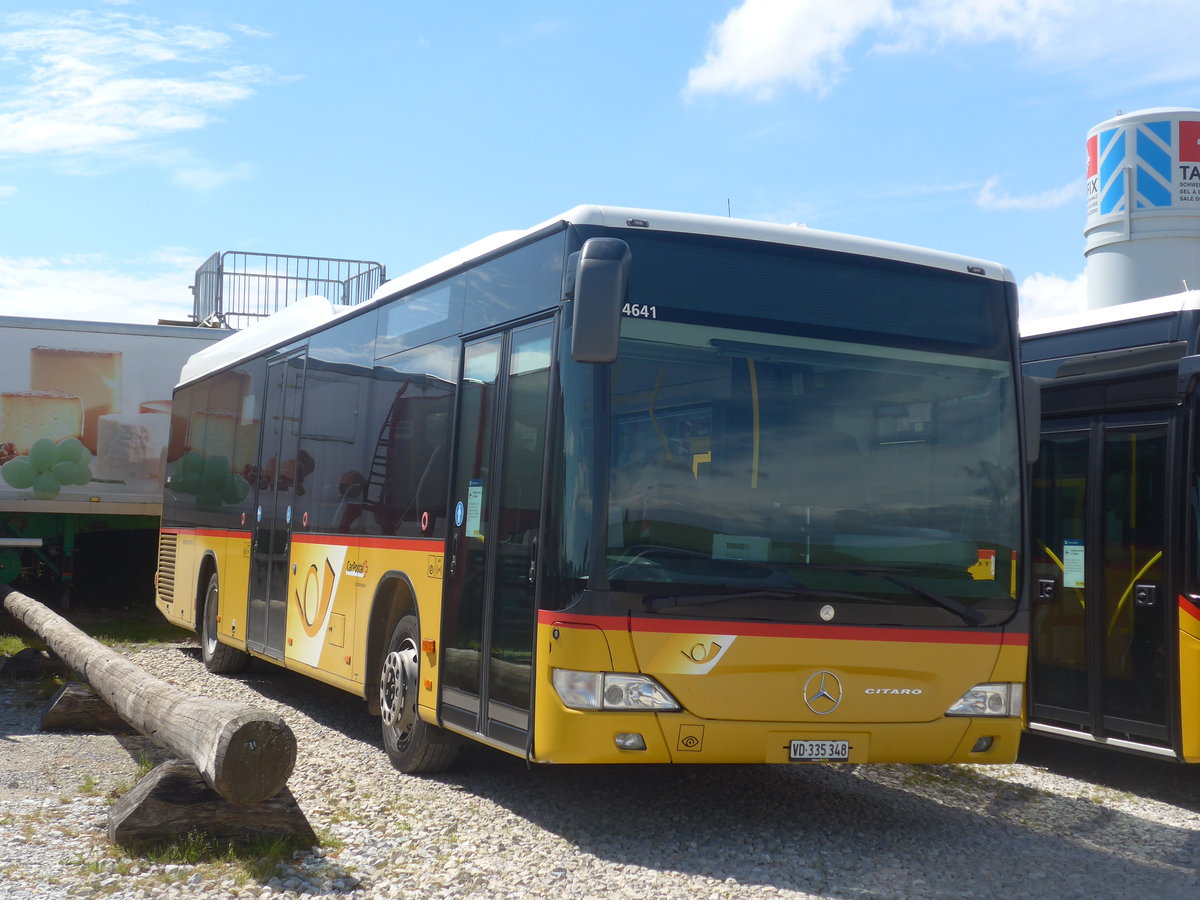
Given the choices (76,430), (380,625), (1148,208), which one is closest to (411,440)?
(380,625)

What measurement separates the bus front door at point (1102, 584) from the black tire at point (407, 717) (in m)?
4.07

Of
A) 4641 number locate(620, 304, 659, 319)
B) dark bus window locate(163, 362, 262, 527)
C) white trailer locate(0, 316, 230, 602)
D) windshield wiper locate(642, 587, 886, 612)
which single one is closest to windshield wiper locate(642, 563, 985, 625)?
windshield wiper locate(642, 587, 886, 612)

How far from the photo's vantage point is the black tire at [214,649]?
13320mm

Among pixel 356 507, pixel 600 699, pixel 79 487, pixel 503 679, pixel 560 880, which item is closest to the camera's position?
pixel 560 880

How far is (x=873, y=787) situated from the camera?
8.32m

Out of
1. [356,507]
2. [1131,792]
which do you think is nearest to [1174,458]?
[1131,792]

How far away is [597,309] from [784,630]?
1784 mm

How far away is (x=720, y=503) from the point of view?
636 centimetres

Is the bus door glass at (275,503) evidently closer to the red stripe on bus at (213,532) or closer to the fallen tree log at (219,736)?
the red stripe on bus at (213,532)

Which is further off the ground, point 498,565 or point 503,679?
point 498,565

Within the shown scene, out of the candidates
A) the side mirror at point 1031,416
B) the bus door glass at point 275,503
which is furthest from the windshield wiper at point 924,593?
the bus door glass at point 275,503

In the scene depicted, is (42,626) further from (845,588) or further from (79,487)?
(845,588)

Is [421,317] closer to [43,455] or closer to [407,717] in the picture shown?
[407,717]

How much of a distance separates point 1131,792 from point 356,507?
5.44m
